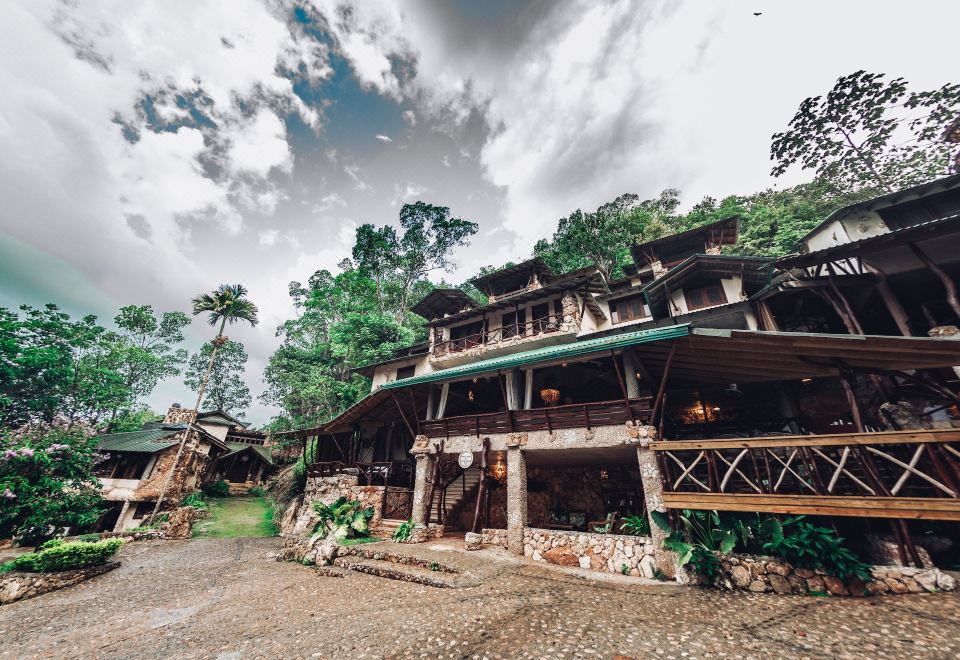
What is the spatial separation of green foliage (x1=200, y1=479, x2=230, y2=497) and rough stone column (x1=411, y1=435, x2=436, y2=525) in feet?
69.9

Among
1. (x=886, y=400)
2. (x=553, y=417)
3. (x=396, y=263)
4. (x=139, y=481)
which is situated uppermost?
(x=396, y=263)

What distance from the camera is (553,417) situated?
37.7ft

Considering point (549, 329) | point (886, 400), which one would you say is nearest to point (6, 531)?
point (549, 329)

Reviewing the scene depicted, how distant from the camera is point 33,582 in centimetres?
916

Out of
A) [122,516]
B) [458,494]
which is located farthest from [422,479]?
[122,516]

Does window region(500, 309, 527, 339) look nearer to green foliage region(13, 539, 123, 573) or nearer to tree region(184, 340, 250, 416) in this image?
green foliage region(13, 539, 123, 573)

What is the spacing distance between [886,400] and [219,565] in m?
24.0

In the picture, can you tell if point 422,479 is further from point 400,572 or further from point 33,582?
point 33,582

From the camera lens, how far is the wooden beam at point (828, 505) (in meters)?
5.90

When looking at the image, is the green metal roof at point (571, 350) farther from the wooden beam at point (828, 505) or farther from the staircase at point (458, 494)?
the staircase at point (458, 494)

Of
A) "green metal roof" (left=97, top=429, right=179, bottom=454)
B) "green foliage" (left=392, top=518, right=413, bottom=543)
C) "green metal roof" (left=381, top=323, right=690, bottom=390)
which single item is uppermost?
"green metal roof" (left=381, top=323, right=690, bottom=390)

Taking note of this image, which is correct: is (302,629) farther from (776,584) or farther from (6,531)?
(6,531)

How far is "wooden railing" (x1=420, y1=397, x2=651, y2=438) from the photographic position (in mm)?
10381

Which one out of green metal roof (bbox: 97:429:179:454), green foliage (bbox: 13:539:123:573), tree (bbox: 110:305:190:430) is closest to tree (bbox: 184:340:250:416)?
tree (bbox: 110:305:190:430)
